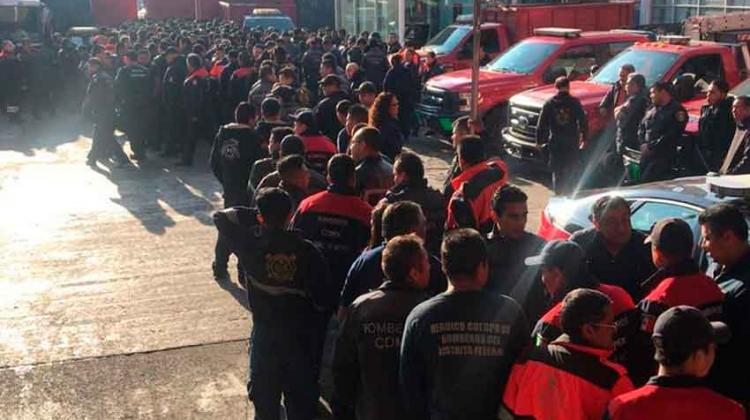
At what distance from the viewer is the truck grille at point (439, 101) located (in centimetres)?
1512

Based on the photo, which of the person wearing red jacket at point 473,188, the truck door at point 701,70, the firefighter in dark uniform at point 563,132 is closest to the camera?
the person wearing red jacket at point 473,188

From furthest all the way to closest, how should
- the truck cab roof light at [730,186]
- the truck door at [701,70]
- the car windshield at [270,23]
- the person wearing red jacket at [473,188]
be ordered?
the car windshield at [270,23]
the truck door at [701,70]
the person wearing red jacket at [473,188]
the truck cab roof light at [730,186]

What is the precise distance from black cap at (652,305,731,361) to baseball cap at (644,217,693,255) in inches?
41.7

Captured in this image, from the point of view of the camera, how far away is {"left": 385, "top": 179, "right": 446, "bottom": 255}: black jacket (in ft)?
19.4

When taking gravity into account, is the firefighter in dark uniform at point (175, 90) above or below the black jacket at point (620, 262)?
above

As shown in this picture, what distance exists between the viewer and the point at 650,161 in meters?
9.67

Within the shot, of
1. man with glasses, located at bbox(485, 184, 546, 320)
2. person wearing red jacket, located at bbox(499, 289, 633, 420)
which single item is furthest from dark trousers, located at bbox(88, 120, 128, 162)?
person wearing red jacket, located at bbox(499, 289, 633, 420)

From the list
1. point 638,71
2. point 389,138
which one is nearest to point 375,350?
point 389,138

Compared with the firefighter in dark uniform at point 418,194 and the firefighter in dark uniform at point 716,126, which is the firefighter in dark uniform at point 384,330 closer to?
the firefighter in dark uniform at point 418,194

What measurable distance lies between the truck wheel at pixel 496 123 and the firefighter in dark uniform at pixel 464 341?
11.3 meters

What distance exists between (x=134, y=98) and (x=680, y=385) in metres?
12.7

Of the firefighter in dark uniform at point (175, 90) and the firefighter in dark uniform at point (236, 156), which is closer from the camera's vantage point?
the firefighter in dark uniform at point (236, 156)

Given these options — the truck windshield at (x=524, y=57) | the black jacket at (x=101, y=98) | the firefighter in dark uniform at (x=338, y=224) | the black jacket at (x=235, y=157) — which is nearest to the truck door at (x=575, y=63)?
the truck windshield at (x=524, y=57)

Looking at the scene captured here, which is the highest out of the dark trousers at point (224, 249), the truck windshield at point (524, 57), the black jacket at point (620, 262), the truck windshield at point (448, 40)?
the truck windshield at point (448, 40)
